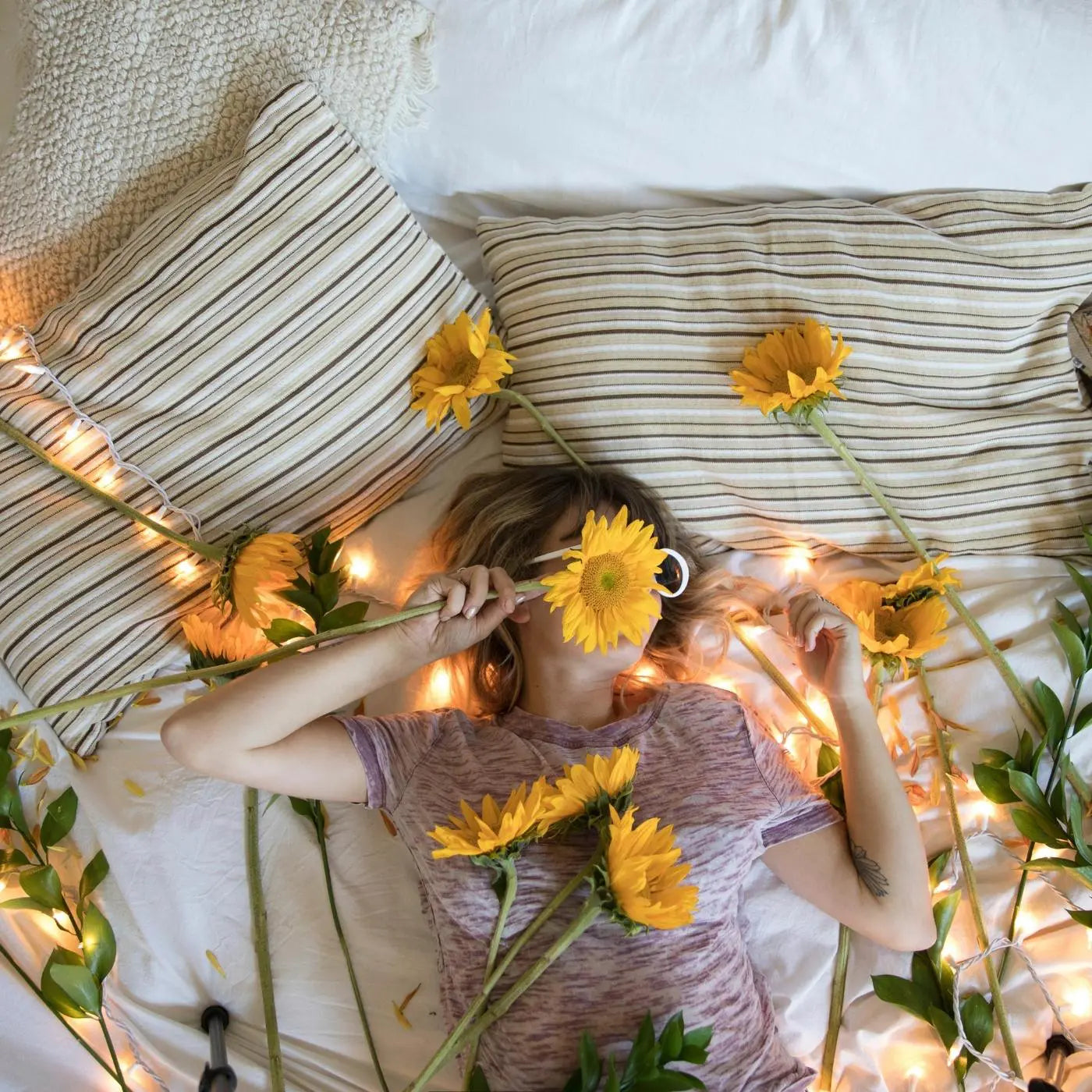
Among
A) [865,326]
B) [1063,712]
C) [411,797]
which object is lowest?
[1063,712]

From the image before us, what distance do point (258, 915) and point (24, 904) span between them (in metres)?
0.27

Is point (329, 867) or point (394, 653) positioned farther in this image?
point (329, 867)

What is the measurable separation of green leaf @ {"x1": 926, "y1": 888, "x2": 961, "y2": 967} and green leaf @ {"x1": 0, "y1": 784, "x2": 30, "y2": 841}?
43.9 inches

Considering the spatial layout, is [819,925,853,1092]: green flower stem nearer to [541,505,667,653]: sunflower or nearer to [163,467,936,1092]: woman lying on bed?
[163,467,936,1092]: woman lying on bed

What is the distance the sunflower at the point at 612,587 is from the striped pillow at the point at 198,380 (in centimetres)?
48

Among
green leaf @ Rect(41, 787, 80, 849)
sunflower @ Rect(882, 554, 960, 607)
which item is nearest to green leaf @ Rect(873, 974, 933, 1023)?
sunflower @ Rect(882, 554, 960, 607)

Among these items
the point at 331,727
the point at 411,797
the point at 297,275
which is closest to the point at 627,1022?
the point at 411,797

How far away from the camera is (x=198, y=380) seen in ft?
3.91

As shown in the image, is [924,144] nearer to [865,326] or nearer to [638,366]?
[865,326]

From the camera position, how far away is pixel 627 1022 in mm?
1018

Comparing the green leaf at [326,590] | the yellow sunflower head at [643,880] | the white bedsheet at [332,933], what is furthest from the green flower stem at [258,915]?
the yellow sunflower head at [643,880]

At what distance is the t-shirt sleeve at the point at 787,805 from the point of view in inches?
43.7

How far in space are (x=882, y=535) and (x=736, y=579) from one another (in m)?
0.20

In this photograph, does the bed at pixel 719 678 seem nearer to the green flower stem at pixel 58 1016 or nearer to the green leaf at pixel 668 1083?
the green flower stem at pixel 58 1016
